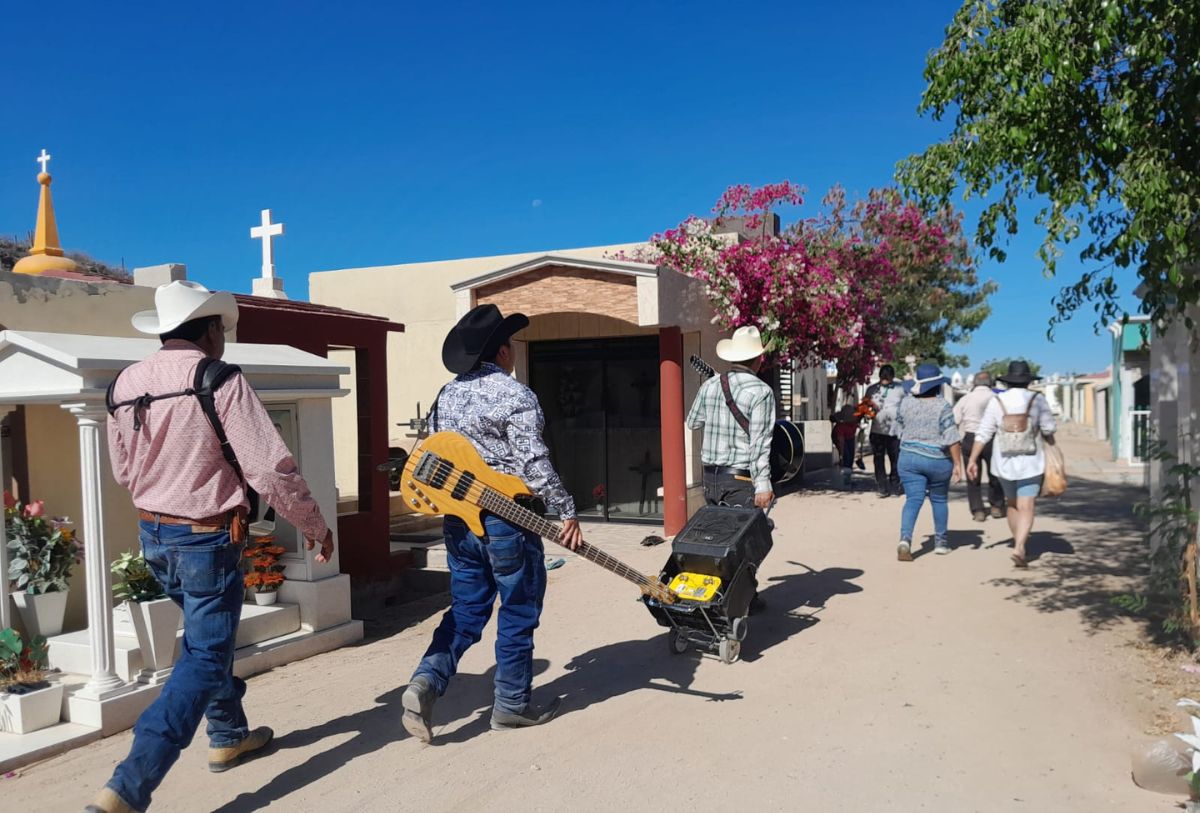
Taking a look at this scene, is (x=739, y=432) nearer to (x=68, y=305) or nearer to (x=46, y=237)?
(x=68, y=305)

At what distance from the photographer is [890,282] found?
13.5m

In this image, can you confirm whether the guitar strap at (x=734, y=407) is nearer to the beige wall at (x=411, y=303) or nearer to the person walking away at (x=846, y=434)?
the beige wall at (x=411, y=303)

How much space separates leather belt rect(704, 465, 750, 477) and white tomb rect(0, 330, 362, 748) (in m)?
2.51

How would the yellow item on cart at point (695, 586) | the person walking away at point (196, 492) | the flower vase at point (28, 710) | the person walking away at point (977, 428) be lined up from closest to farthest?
1. the person walking away at point (196, 492)
2. the flower vase at point (28, 710)
3. the yellow item on cart at point (695, 586)
4. the person walking away at point (977, 428)

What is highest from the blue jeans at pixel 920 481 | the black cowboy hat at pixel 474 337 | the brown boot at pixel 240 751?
the black cowboy hat at pixel 474 337

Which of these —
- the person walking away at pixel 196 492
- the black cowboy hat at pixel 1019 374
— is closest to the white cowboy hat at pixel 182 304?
the person walking away at pixel 196 492

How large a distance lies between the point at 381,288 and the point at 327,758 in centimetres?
1201

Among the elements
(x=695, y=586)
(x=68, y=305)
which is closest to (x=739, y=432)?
(x=695, y=586)

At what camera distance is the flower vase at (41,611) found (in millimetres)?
5070

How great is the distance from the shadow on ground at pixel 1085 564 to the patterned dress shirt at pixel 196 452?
4.84 metres

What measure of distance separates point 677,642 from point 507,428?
6.29ft

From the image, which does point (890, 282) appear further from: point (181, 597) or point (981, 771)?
point (181, 597)

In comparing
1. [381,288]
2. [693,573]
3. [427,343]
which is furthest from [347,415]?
[693,573]

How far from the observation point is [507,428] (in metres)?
4.00
